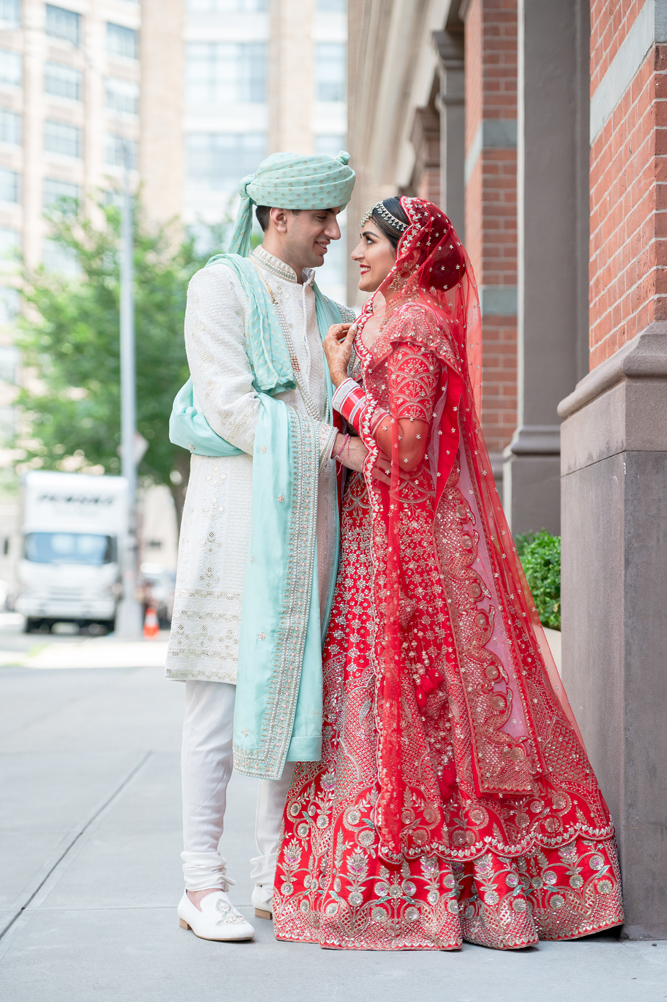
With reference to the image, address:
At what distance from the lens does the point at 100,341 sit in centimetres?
2875

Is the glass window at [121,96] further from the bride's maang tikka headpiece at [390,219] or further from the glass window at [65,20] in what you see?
the bride's maang tikka headpiece at [390,219]

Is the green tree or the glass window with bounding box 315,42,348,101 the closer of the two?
the green tree

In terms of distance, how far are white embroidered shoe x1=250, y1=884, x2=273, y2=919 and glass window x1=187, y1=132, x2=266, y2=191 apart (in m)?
50.5

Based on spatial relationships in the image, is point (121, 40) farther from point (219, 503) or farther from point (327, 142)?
point (219, 503)

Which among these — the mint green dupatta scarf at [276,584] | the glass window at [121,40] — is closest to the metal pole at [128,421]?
the mint green dupatta scarf at [276,584]

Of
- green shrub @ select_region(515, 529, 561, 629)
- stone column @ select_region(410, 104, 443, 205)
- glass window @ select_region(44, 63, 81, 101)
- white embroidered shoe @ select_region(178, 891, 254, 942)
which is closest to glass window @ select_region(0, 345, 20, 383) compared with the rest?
glass window @ select_region(44, 63, 81, 101)

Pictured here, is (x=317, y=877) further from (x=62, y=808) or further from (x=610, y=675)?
(x=62, y=808)

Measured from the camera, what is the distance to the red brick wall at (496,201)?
757cm

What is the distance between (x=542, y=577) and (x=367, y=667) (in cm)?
254

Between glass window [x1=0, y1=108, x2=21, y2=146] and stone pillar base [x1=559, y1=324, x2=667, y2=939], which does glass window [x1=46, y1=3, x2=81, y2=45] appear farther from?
stone pillar base [x1=559, y1=324, x2=667, y2=939]

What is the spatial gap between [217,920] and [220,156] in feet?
169

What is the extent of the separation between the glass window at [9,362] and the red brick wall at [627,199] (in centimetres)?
5477

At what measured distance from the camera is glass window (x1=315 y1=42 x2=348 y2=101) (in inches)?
2046

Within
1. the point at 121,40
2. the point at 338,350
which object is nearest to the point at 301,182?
the point at 338,350
